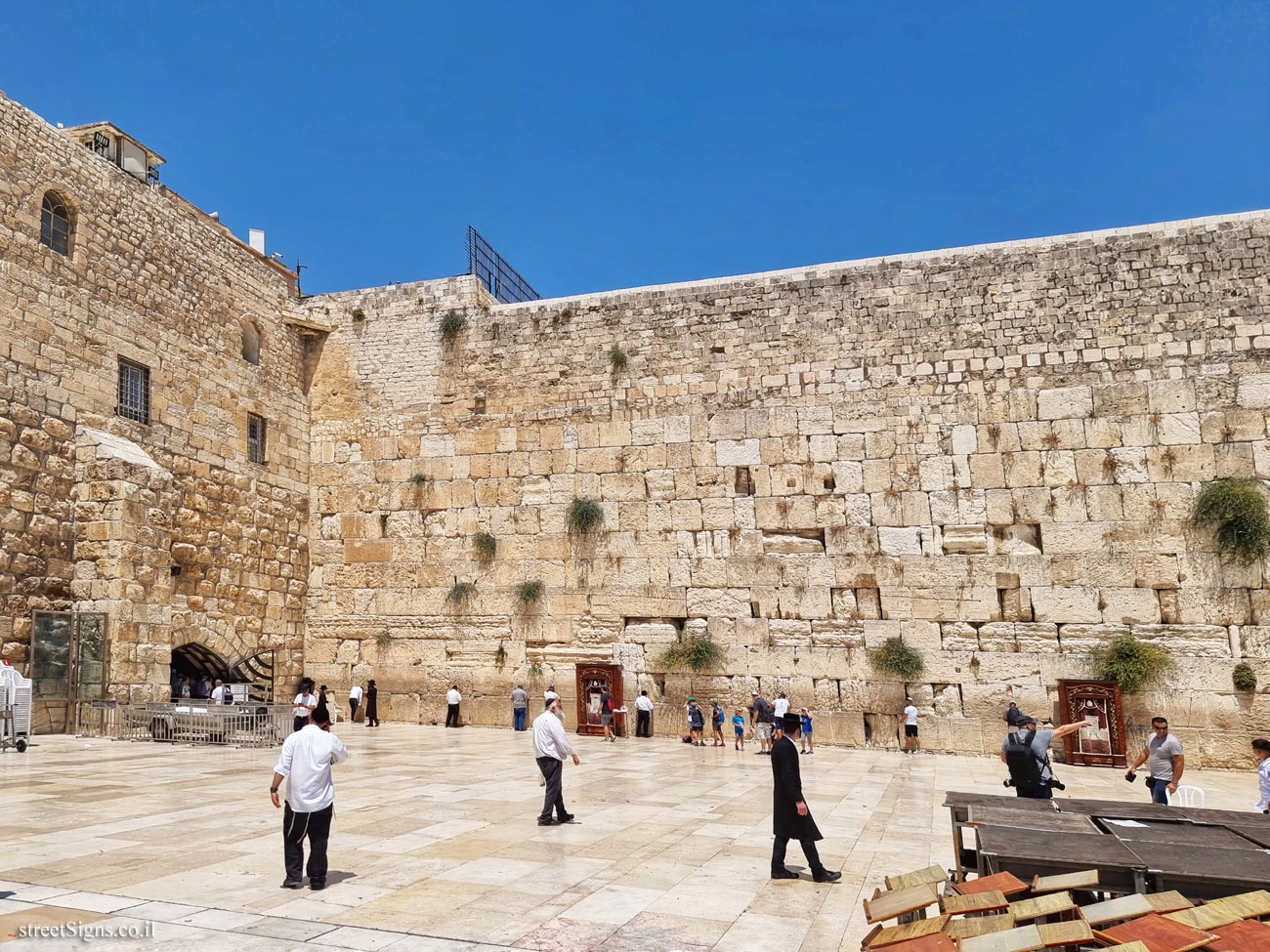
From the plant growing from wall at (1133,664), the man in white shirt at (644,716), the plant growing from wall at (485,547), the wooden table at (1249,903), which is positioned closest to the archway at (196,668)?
the plant growing from wall at (485,547)

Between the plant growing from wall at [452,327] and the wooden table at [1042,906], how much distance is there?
13.9 m

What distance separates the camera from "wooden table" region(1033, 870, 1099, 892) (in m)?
3.69

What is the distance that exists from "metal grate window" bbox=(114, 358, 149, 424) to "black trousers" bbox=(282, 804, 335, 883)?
9.77 metres

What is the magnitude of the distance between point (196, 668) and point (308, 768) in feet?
34.7

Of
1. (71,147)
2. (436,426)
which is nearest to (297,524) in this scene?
(436,426)

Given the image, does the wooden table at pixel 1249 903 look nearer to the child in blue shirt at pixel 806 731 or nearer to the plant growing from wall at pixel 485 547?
the child in blue shirt at pixel 806 731

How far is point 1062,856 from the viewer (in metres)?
3.84

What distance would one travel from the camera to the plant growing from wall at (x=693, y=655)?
1385 cm

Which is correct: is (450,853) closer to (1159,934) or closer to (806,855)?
(806,855)

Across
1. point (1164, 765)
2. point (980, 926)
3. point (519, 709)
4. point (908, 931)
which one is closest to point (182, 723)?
point (519, 709)

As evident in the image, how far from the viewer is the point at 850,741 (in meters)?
13.2

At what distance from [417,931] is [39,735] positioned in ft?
29.8

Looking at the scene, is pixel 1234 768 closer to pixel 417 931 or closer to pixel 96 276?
pixel 417 931

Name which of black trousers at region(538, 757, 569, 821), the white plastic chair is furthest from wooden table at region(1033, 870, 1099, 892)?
the white plastic chair
